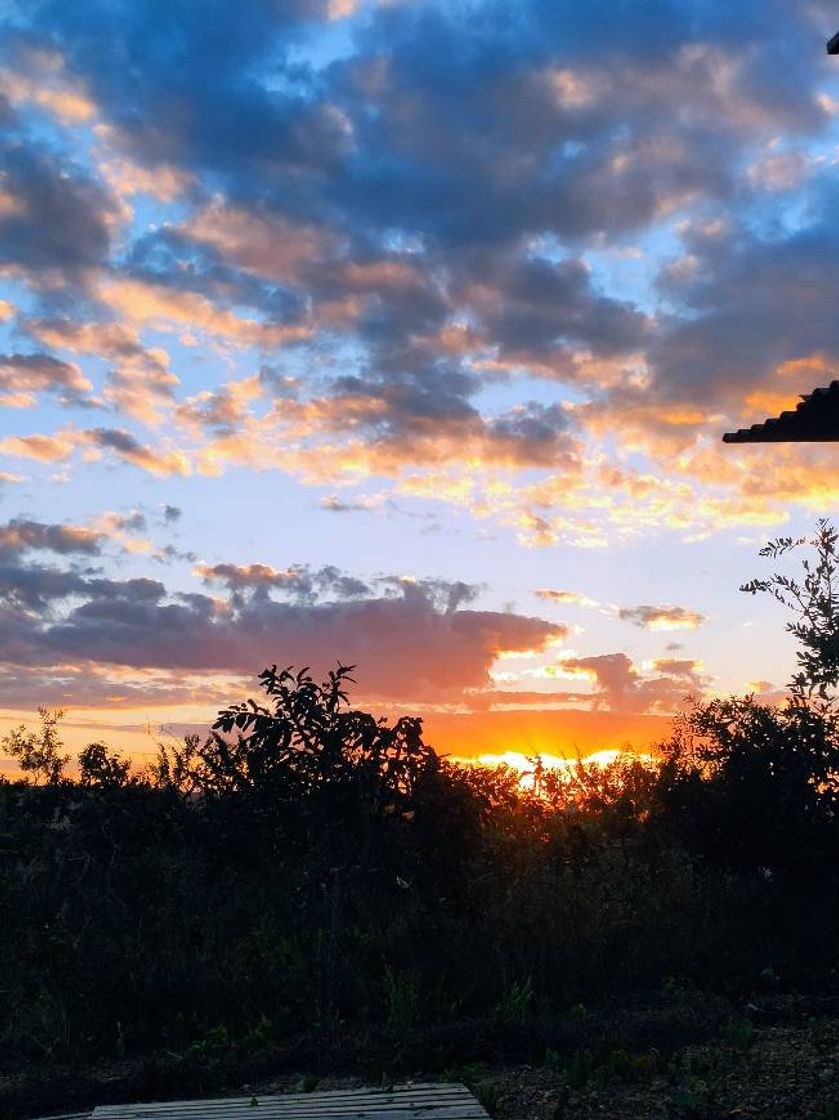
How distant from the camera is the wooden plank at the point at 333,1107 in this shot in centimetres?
627

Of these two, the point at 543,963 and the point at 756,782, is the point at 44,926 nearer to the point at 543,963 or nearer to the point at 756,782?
the point at 543,963

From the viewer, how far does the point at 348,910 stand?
10.0 m

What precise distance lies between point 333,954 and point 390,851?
934 millimetres

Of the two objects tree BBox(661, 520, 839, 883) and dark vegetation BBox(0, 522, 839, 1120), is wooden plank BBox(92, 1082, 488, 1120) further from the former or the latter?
tree BBox(661, 520, 839, 883)

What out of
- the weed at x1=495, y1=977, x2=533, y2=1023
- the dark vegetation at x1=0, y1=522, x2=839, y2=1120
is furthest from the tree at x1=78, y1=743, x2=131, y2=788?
the weed at x1=495, y1=977, x2=533, y2=1023

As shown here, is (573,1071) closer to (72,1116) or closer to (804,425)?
(72,1116)

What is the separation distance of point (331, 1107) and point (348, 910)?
3.42 m

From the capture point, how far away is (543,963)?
10008 millimetres

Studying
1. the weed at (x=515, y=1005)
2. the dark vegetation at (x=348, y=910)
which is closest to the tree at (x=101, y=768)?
the dark vegetation at (x=348, y=910)

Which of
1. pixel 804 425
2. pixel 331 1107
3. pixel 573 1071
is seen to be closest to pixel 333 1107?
pixel 331 1107

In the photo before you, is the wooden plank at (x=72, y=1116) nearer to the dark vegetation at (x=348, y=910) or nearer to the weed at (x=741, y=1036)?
the dark vegetation at (x=348, y=910)

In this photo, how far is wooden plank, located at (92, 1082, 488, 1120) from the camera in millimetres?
6266

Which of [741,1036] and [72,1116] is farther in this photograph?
[741,1036]

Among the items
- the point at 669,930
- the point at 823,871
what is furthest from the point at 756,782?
the point at 669,930
